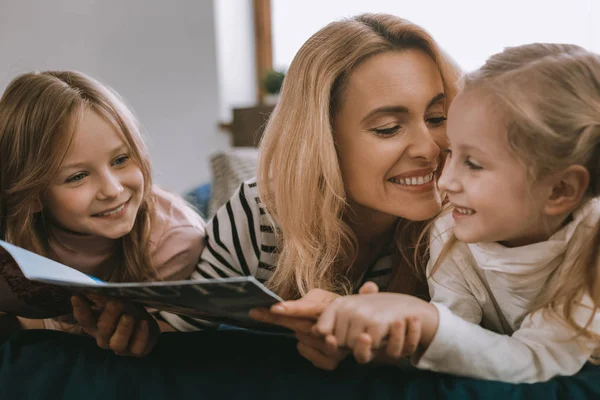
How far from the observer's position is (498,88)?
776mm

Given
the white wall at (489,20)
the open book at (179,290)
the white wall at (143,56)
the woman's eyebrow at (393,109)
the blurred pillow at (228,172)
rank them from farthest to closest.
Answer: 1. the white wall at (143,56)
2. the white wall at (489,20)
3. the blurred pillow at (228,172)
4. the woman's eyebrow at (393,109)
5. the open book at (179,290)

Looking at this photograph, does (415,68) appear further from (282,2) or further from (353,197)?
(282,2)

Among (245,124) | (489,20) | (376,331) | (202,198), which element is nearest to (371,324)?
(376,331)

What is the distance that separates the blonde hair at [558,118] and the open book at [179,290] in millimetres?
353

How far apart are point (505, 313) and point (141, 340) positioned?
1.69 feet

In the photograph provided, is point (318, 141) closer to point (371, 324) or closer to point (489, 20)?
point (371, 324)

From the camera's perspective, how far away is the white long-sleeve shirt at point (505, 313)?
735mm

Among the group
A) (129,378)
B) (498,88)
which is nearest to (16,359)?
(129,378)

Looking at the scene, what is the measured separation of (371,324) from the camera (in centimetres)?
70

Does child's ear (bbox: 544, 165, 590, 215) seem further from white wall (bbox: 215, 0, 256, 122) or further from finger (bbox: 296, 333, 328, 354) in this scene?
white wall (bbox: 215, 0, 256, 122)

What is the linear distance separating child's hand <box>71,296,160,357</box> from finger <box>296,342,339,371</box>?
8.9 inches

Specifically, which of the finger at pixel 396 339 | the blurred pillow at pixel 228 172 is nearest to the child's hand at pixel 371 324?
the finger at pixel 396 339

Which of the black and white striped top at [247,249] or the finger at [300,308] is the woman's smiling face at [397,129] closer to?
the black and white striped top at [247,249]

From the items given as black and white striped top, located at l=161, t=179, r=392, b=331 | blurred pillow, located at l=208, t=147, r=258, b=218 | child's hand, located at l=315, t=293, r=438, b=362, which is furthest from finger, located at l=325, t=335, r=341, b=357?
blurred pillow, located at l=208, t=147, r=258, b=218
